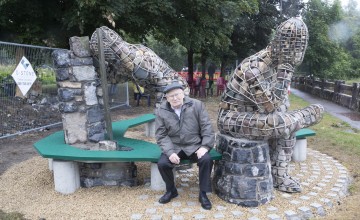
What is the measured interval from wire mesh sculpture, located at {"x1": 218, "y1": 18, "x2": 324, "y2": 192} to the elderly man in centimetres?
32

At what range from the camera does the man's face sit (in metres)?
3.81

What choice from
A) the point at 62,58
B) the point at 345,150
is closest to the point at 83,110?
the point at 62,58

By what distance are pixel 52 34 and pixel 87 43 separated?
818cm

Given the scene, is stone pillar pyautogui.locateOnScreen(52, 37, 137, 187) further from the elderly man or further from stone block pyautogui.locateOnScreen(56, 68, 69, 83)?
the elderly man

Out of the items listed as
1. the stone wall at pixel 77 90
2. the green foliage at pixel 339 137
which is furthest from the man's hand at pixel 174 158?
the green foliage at pixel 339 137

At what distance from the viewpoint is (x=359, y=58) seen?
27156mm

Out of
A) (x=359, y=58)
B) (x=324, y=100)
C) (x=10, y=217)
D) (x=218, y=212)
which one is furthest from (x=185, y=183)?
(x=359, y=58)

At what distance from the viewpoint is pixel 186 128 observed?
12.8 ft

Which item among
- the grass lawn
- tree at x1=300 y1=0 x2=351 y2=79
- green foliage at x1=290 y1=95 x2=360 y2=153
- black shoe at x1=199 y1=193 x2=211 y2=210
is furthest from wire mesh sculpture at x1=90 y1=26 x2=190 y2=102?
tree at x1=300 y1=0 x2=351 y2=79

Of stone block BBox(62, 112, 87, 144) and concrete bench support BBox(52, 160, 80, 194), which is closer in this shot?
concrete bench support BBox(52, 160, 80, 194)

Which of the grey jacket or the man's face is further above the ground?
the man's face

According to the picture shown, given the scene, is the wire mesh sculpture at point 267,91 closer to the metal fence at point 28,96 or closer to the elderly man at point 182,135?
the elderly man at point 182,135

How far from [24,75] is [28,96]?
1.14m

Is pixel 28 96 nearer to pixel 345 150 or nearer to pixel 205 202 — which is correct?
pixel 205 202
